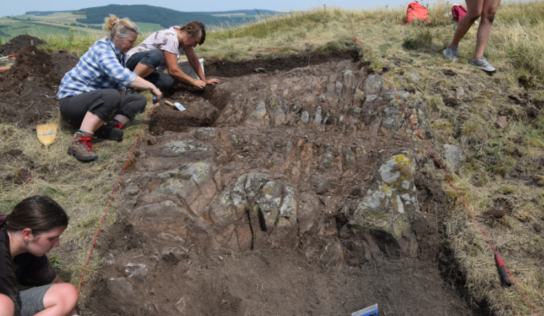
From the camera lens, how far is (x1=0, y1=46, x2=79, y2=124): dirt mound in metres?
4.54

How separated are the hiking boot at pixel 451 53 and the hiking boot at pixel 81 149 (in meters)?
5.41

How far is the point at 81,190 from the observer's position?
3.29m

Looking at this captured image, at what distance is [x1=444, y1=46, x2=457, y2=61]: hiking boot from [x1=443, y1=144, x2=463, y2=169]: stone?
2378mm

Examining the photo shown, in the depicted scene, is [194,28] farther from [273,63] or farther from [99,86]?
[273,63]

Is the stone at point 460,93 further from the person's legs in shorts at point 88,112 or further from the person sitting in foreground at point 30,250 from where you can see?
the person sitting in foreground at point 30,250

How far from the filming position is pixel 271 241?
122 inches

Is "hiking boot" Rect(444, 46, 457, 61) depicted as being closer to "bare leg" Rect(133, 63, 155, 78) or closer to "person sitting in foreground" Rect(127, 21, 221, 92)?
"person sitting in foreground" Rect(127, 21, 221, 92)

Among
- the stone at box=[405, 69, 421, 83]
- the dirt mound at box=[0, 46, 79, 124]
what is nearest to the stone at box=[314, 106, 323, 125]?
the stone at box=[405, 69, 421, 83]

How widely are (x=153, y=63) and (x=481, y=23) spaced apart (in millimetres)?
4823

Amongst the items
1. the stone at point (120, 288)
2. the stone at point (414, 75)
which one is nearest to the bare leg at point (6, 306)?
the stone at point (120, 288)

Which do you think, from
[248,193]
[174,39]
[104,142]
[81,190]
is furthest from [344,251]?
[174,39]

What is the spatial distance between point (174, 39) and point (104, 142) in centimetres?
178

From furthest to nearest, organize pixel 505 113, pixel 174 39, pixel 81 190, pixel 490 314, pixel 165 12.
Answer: pixel 165 12 < pixel 174 39 < pixel 505 113 < pixel 81 190 < pixel 490 314

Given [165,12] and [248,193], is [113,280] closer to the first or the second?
[248,193]
